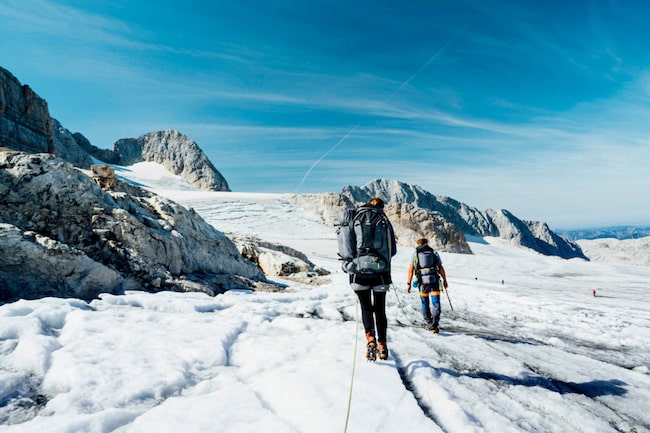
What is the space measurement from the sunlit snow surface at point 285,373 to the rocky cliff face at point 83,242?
118cm

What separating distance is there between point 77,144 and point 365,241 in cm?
16022

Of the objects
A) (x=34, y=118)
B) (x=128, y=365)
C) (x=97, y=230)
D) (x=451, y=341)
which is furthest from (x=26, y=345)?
(x=34, y=118)

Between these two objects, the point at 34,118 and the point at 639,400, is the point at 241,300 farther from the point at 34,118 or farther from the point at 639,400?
the point at 34,118

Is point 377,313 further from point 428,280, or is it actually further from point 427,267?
point 427,267

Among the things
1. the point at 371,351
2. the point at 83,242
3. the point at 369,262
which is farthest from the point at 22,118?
the point at 371,351

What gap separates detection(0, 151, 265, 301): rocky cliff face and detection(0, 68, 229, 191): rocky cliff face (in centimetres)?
9336

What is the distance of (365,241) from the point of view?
17.0 ft

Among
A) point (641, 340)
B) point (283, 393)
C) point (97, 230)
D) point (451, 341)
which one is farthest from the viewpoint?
point (97, 230)

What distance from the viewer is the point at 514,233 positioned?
196875 mm

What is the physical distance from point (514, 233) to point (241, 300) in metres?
221

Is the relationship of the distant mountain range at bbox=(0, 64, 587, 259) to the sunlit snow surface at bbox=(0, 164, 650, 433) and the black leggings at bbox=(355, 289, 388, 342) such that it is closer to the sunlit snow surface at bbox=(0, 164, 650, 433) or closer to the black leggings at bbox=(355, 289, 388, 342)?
the sunlit snow surface at bbox=(0, 164, 650, 433)

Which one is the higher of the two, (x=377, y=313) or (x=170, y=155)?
(x=170, y=155)

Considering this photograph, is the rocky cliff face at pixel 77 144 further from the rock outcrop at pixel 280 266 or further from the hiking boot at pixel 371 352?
the hiking boot at pixel 371 352

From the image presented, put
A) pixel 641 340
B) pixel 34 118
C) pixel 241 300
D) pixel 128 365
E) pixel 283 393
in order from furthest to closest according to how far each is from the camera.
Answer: pixel 34 118, pixel 241 300, pixel 641 340, pixel 128 365, pixel 283 393
